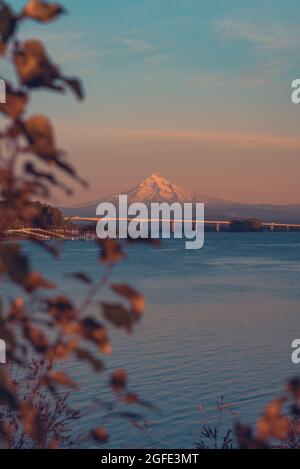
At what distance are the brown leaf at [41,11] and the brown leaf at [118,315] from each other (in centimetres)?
58

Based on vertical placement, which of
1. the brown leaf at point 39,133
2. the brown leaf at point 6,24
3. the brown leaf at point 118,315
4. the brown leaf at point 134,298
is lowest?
the brown leaf at point 118,315

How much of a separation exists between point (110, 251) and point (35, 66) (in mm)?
384

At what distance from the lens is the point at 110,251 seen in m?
1.53

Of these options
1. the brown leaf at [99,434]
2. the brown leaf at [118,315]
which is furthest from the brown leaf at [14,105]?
the brown leaf at [99,434]

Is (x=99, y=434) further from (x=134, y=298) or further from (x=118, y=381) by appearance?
(x=134, y=298)

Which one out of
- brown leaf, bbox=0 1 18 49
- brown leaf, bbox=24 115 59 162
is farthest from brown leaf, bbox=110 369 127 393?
brown leaf, bbox=0 1 18 49

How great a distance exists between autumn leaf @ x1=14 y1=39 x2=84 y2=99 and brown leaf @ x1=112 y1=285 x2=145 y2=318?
394 millimetres

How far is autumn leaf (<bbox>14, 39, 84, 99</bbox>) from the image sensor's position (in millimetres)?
1450

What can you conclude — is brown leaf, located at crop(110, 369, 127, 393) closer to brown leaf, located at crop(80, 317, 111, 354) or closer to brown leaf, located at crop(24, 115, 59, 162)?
brown leaf, located at crop(80, 317, 111, 354)

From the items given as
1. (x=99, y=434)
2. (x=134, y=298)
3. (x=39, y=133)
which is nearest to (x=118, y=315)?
(x=134, y=298)

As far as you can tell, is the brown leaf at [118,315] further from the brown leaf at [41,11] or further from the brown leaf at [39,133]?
the brown leaf at [41,11]

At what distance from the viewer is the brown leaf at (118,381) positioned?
1963 mm
